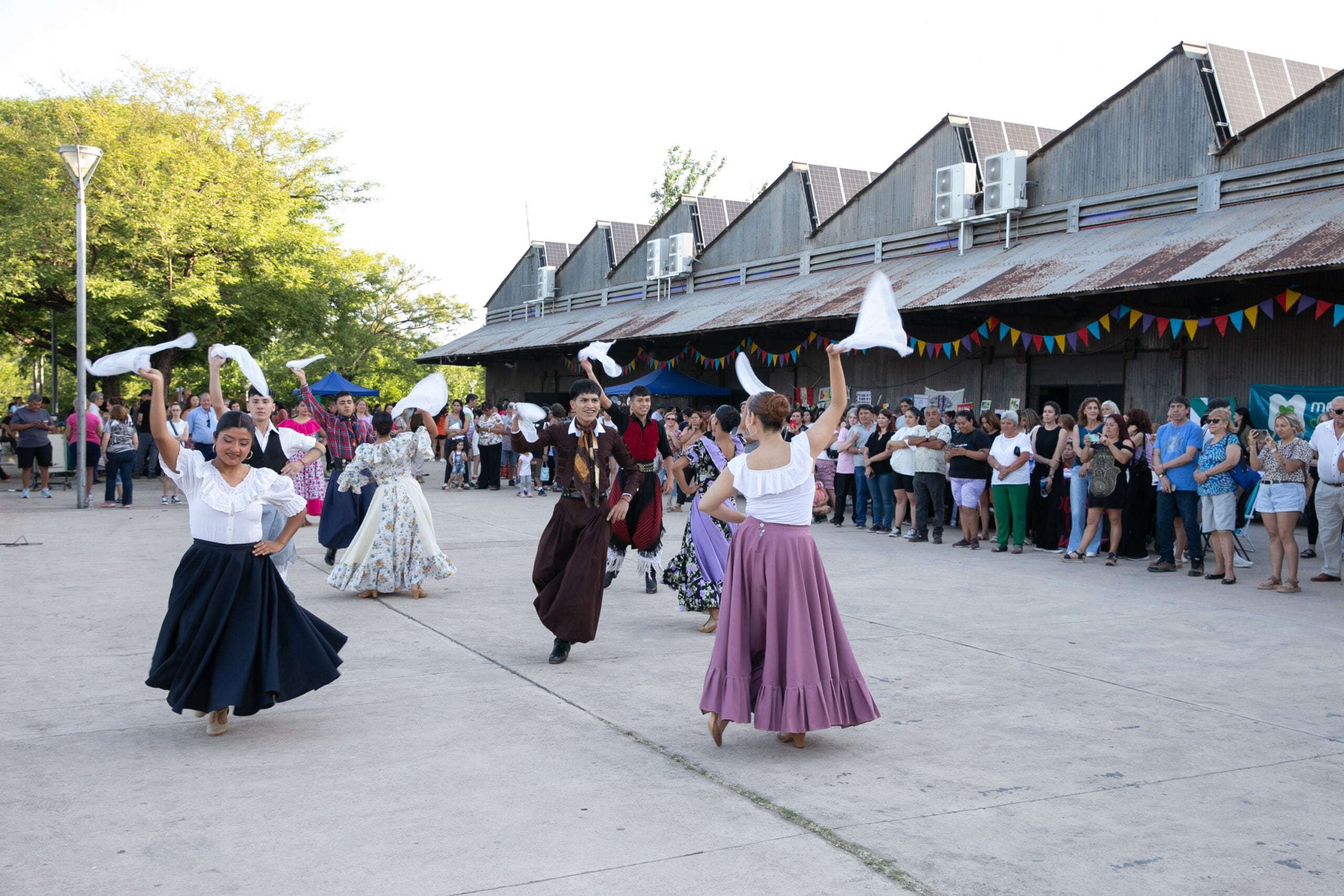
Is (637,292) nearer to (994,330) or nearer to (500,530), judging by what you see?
(994,330)

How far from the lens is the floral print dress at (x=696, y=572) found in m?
8.21

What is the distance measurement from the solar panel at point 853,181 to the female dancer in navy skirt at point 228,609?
20372 mm

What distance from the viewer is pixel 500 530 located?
1502 centimetres

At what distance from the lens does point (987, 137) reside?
19734 millimetres

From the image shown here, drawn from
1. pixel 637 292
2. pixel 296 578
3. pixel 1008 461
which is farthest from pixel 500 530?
pixel 637 292

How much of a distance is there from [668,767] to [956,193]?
16.1 metres

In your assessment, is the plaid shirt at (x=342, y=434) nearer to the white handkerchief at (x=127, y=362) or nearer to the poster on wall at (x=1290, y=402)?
the white handkerchief at (x=127, y=362)

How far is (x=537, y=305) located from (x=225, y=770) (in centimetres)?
3086

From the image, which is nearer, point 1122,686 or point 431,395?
point 1122,686

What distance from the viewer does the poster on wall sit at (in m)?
13.6

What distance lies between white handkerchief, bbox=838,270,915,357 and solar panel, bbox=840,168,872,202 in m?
19.8

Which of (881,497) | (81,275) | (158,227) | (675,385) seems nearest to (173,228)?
(158,227)

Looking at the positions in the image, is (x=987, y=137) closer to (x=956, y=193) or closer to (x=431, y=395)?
(x=956, y=193)

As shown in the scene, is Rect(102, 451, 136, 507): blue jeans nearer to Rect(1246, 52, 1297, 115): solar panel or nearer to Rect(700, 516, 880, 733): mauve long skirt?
Rect(700, 516, 880, 733): mauve long skirt
